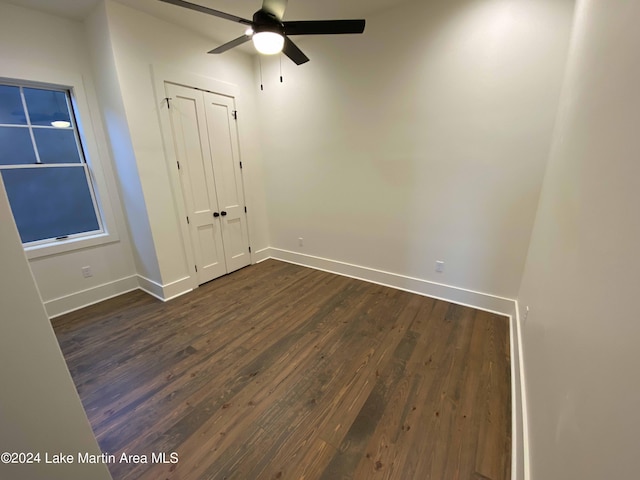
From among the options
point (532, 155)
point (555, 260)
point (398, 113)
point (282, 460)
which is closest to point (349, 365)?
point (282, 460)

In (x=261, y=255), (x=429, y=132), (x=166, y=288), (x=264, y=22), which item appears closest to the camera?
(x=264, y=22)

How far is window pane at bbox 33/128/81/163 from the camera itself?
264 centimetres

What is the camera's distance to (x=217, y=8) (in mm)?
2502

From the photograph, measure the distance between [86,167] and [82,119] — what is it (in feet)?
1.62

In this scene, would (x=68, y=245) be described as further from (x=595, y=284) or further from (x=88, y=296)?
(x=595, y=284)

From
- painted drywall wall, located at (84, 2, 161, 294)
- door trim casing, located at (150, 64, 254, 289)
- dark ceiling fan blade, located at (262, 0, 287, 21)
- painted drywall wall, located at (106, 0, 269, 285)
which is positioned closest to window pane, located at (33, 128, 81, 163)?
painted drywall wall, located at (84, 2, 161, 294)

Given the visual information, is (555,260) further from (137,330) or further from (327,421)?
(137,330)

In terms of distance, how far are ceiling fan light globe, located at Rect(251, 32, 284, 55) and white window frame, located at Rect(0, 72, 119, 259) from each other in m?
2.18

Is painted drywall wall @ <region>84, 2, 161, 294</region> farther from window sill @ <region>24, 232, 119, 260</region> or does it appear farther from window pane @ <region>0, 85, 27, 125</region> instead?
window pane @ <region>0, 85, 27, 125</region>

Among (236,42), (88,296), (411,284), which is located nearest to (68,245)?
(88,296)

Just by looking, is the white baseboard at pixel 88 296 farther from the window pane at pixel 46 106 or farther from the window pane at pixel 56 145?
the window pane at pixel 46 106

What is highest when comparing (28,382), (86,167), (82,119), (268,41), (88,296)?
(268,41)

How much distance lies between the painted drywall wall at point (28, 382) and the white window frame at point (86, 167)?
8.51 ft

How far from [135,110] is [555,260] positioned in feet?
11.6
